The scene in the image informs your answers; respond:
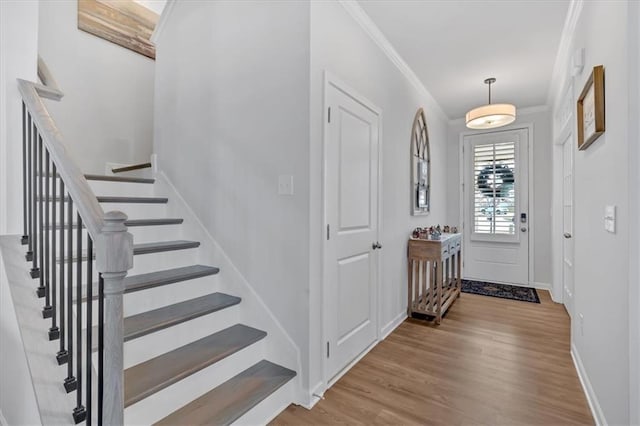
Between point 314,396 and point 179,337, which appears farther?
point 314,396

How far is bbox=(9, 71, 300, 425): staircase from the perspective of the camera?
38.2 inches

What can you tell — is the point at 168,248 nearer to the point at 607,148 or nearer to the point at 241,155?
the point at 241,155

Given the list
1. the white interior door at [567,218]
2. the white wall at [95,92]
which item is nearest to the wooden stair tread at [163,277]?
the white wall at [95,92]

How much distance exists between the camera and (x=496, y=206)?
5.20 m

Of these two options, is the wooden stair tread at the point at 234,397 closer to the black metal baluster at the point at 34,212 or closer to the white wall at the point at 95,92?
the black metal baluster at the point at 34,212

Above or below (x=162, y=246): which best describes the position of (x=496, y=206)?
above

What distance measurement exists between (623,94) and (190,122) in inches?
108

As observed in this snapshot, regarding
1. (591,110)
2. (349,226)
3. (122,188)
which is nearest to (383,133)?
(349,226)

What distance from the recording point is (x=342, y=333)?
241 centimetres

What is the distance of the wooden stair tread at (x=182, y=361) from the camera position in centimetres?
153

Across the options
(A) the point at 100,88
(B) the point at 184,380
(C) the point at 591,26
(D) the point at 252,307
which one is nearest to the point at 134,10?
(A) the point at 100,88

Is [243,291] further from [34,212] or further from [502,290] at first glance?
[502,290]

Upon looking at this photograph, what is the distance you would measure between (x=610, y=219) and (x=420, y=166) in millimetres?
2565

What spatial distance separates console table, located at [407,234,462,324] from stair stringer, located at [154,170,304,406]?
1.94 m
